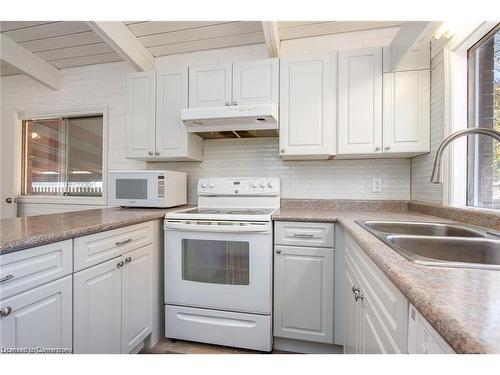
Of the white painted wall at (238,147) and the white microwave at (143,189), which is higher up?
the white painted wall at (238,147)

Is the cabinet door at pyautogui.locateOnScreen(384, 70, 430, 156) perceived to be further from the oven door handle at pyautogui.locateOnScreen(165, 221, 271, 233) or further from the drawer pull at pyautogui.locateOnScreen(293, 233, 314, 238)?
the oven door handle at pyautogui.locateOnScreen(165, 221, 271, 233)

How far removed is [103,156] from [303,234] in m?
2.35

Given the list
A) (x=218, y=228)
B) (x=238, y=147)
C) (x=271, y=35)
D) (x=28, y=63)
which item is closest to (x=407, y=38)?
(x=271, y=35)

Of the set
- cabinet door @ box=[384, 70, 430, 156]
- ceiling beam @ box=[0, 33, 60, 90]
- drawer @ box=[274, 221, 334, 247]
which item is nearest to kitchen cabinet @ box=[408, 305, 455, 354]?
drawer @ box=[274, 221, 334, 247]

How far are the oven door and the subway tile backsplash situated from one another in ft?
2.61

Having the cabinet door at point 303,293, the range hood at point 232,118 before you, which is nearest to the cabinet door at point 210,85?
the range hood at point 232,118

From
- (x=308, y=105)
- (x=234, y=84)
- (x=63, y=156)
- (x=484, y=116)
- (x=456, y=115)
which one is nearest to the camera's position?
(x=484, y=116)

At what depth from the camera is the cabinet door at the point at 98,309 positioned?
1.16 metres

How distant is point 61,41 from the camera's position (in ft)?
7.79

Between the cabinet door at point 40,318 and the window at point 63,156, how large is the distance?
1.98 m

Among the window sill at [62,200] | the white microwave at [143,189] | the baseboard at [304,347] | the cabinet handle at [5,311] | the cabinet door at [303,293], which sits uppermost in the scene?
the white microwave at [143,189]

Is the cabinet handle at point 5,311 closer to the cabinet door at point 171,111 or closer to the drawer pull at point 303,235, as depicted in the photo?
the drawer pull at point 303,235

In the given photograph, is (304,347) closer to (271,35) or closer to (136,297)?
(136,297)
